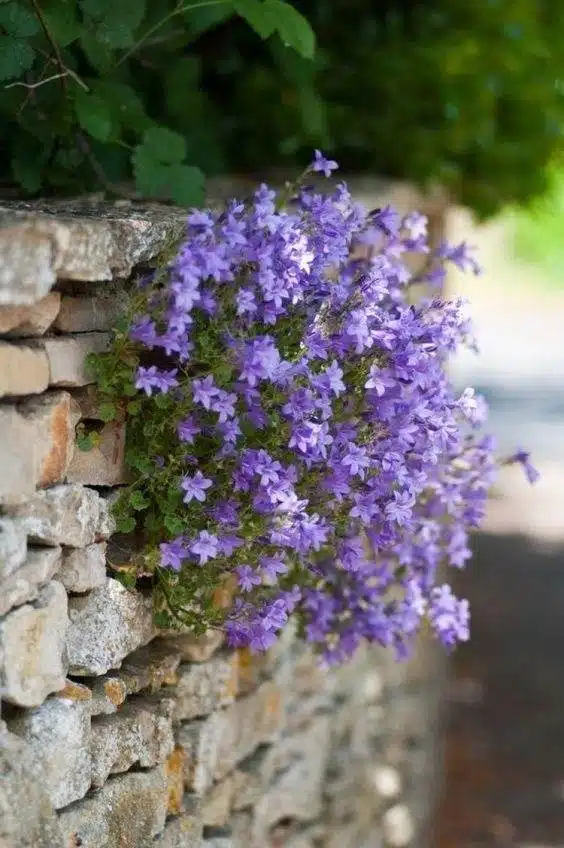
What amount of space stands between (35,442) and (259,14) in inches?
36.5

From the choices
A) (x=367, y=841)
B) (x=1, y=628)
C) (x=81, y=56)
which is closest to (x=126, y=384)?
(x=1, y=628)

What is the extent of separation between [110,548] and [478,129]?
2588 mm

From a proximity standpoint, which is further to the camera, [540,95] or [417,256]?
[540,95]

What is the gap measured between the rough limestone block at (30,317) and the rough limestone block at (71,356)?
27 millimetres

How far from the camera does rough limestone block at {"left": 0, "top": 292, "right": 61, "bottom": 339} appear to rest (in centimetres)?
160

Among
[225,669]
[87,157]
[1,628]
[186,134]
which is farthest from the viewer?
[186,134]

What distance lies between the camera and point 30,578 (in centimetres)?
165

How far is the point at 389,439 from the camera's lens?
1.95 meters

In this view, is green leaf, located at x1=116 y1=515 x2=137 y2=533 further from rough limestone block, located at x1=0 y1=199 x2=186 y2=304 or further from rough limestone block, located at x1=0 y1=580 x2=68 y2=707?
rough limestone block, located at x1=0 y1=199 x2=186 y2=304

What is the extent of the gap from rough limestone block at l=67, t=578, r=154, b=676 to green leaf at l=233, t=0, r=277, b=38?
0.95 metres

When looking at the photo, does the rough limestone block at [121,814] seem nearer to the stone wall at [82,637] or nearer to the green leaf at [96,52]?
the stone wall at [82,637]

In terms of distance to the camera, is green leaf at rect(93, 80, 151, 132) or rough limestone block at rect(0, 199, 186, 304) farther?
green leaf at rect(93, 80, 151, 132)

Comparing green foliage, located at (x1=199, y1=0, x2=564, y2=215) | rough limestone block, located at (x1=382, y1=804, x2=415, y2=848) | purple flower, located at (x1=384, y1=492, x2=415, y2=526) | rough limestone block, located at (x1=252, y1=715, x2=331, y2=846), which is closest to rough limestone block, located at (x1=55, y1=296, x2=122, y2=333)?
purple flower, located at (x1=384, y1=492, x2=415, y2=526)

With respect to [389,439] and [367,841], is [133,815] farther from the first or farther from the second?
[367,841]
